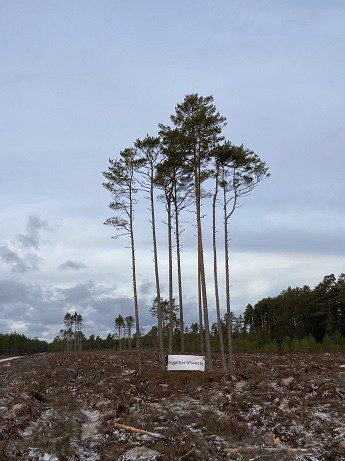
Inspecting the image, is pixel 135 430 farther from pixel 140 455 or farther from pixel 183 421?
pixel 140 455

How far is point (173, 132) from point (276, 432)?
19.0 meters

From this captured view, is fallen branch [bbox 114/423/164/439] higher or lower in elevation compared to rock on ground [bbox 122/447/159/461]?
higher

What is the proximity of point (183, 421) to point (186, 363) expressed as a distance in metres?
11.2

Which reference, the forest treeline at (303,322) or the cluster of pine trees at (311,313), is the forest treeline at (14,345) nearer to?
the forest treeline at (303,322)

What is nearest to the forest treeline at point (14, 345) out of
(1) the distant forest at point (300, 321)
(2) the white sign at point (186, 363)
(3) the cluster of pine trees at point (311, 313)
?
(1) the distant forest at point (300, 321)

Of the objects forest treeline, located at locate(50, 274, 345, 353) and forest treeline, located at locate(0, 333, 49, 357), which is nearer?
forest treeline, located at locate(50, 274, 345, 353)

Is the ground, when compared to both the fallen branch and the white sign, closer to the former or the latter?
the fallen branch

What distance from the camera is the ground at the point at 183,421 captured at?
9.91 meters

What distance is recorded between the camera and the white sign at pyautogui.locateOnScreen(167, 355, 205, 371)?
2334 centimetres

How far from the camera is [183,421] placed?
40.5ft

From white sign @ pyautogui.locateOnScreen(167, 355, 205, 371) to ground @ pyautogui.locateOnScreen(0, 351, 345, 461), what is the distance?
3379 mm

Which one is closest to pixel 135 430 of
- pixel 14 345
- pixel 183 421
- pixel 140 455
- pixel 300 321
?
pixel 183 421

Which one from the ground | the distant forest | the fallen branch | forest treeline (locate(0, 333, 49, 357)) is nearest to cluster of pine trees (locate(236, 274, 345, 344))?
the distant forest

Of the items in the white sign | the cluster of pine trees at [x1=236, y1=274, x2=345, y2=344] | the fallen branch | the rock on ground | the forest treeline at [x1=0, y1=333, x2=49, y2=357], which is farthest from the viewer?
the forest treeline at [x1=0, y1=333, x2=49, y2=357]
